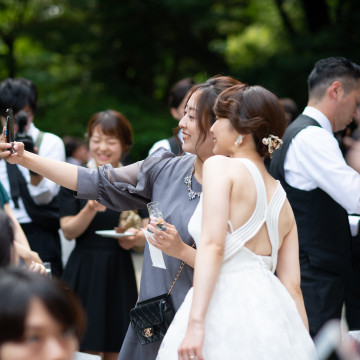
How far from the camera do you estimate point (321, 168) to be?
→ 420cm

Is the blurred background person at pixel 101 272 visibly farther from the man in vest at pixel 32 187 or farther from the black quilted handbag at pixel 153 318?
the black quilted handbag at pixel 153 318

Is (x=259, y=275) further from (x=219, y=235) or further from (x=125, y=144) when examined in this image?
(x=125, y=144)

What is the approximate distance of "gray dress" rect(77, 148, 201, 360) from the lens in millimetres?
3066

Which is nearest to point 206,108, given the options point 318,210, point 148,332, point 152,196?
point 152,196

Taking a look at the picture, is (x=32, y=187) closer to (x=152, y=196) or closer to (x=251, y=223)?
(x=152, y=196)

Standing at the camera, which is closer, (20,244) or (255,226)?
(255,226)

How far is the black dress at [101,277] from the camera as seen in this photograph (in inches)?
189

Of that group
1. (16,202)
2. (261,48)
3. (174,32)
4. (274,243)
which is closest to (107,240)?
(16,202)

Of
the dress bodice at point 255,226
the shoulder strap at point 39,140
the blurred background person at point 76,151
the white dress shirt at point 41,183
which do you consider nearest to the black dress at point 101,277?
the white dress shirt at point 41,183

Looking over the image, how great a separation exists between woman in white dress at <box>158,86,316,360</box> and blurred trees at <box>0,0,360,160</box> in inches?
309

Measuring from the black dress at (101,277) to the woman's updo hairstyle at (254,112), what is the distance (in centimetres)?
220

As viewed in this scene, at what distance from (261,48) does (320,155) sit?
395 inches

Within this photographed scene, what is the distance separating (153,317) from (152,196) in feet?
2.09

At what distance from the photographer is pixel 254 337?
8.65 ft
